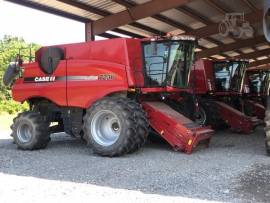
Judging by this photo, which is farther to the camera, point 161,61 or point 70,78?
point 70,78

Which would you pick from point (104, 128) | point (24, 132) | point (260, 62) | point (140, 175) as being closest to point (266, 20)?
point (140, 175)

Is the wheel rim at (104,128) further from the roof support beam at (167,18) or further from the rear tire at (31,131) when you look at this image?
the roof support beam at (167,18)

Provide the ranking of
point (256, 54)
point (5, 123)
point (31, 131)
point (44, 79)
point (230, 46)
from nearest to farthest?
1. point (31, 131)
2. point (44, 79)
3. point (5, 123)
4. point (230, 46)
5. point (256, 54)

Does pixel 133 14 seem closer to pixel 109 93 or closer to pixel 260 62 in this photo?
pixel 109 93

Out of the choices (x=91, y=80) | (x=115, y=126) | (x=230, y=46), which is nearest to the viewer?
(x=115, y=126)

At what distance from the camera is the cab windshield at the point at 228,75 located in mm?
16484

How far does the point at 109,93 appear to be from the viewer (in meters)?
10.5

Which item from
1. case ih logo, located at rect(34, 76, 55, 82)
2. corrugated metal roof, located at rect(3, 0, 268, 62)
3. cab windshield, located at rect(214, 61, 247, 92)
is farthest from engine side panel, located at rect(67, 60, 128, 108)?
cab windshield, located at rect(214, 61, 247, 92)

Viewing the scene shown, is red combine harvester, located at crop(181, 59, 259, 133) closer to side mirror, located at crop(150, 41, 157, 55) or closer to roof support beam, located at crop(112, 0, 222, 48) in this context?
roof support beam, located at crop(112, 0, 222, 48)

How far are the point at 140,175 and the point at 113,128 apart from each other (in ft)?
8.86

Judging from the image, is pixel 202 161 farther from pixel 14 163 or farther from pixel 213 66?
pixel 213 66

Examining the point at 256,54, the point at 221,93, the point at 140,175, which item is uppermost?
the point at 256,54

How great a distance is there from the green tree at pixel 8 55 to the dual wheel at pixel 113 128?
319cm

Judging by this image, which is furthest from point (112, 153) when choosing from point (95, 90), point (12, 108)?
point (12, 108)
